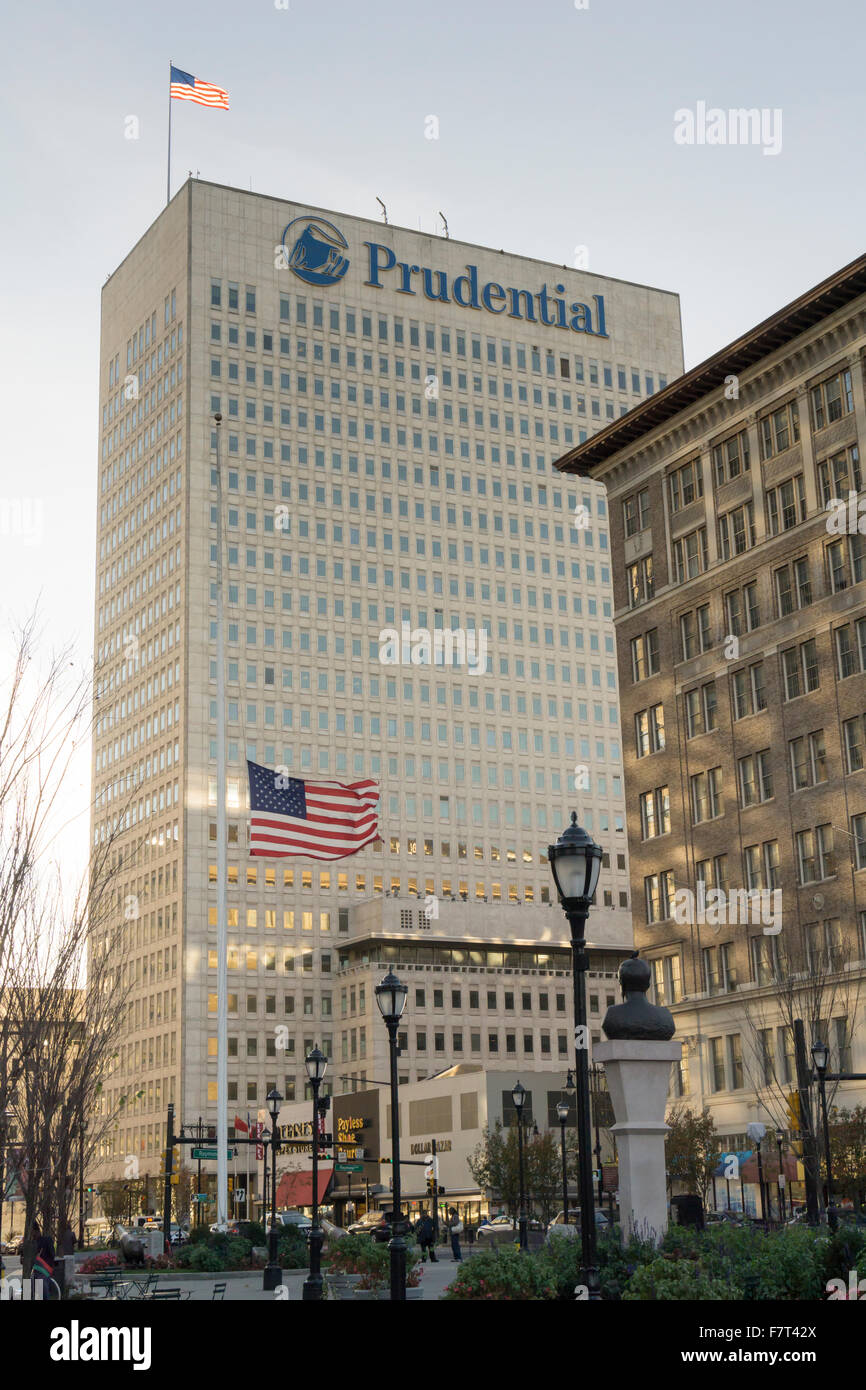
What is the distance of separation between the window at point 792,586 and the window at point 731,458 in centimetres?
654

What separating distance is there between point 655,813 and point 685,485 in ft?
57.5

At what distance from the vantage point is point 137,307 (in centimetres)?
16512

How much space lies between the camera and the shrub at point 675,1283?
1617cm

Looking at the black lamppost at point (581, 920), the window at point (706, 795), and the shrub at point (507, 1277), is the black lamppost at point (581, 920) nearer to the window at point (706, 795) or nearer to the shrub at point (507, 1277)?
the shrub at point (507, 1277)

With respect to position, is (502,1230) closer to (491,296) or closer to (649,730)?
(649,730)

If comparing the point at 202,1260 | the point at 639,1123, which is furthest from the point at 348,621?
the point at 639,1123

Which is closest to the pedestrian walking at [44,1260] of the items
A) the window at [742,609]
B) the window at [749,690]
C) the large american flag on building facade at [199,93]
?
the window at [749,690]

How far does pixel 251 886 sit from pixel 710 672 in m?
79.2

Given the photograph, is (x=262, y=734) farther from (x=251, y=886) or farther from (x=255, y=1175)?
(x=255, y=1175)

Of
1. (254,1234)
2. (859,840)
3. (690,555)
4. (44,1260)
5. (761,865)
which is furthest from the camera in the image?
(690,555)

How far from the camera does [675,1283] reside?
53.7 ft

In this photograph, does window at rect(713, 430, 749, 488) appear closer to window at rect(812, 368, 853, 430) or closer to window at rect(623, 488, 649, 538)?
window at rect(812, 368, 853, 430)
